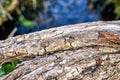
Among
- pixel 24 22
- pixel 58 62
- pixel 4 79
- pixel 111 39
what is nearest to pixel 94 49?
pixel 111 39

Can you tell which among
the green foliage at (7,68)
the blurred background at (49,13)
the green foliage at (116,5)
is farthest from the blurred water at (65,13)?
the green foliage at (7,68)

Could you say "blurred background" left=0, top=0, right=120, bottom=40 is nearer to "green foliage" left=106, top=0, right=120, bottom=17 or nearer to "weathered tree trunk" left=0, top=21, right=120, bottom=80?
"green foliage" left=106, top=0, right=120, bottom=17

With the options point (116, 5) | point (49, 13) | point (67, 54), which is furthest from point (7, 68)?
point (49, 13)

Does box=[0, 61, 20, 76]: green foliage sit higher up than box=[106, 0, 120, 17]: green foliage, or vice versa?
box=[0, 61, 20, 76]: green foliage

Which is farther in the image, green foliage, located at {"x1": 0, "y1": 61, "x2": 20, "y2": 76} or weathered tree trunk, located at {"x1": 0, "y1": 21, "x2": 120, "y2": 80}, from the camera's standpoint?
green foliage, located at {"x1": 0, "y1": 61, "x2": 20, "y2": 76}

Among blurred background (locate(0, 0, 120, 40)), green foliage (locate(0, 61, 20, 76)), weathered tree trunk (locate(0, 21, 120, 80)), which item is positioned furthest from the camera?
blurred background (locate(0, 0, 120, 40))

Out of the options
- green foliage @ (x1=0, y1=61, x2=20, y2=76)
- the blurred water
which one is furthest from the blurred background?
green foliage @ (x1=0, y1=61, x2=20, y2=76)

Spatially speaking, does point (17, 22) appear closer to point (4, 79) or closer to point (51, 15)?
point (51, 15)
